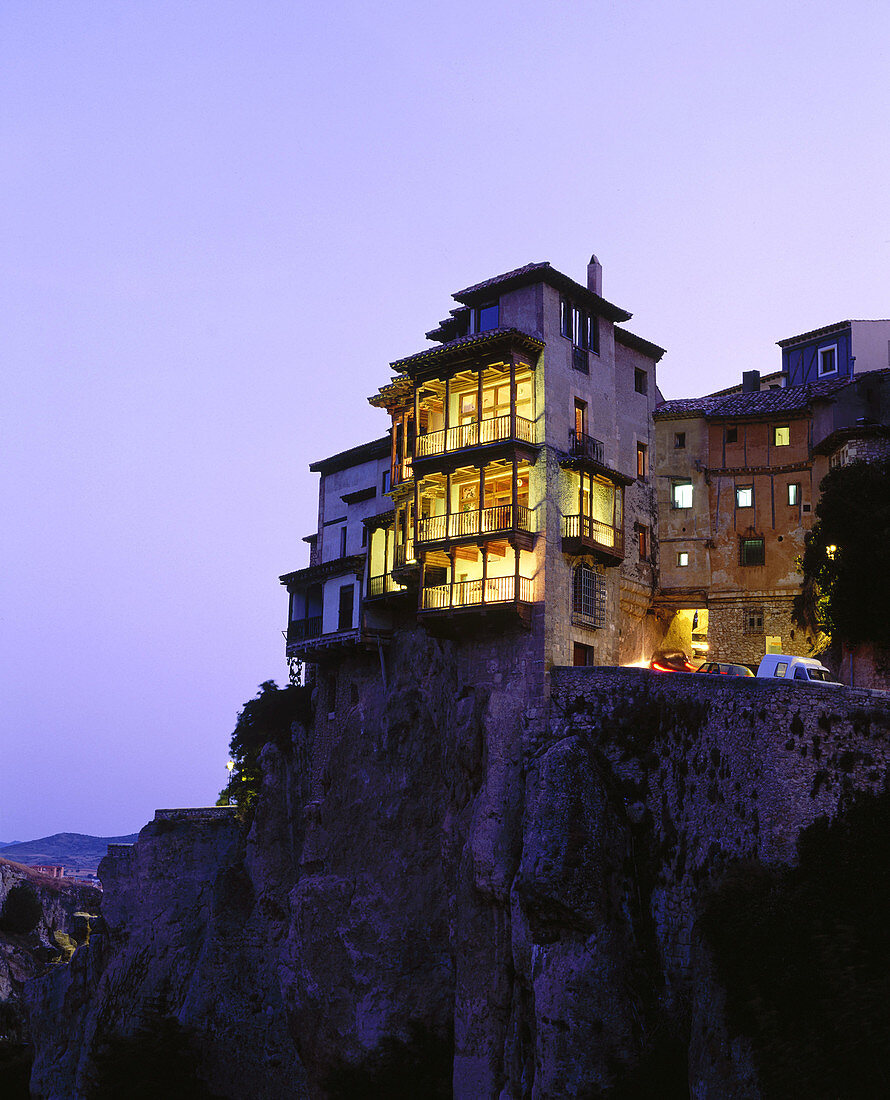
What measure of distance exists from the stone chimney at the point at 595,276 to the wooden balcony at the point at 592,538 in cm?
1358

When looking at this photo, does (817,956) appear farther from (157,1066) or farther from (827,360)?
(827,360)

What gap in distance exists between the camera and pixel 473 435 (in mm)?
55469

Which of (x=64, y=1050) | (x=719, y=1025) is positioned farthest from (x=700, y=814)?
(x=64, y=1050)

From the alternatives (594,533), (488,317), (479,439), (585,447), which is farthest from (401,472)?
(594,533)

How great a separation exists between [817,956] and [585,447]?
27079mm

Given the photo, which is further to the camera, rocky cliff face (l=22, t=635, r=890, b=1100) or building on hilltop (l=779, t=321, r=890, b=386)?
building on hilltop (l=779, t=321, r=890, b=386)

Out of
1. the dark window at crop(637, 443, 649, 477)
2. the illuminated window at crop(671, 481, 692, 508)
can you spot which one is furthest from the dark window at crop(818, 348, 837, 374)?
the dark window at crop(637, 443, 649, 477)

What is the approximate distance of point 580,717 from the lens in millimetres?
49125

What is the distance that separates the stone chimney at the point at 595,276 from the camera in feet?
205

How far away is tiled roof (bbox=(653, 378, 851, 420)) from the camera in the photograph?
6197 cm

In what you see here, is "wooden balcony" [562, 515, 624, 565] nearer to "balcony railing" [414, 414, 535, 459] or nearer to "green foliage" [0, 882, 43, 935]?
"balcony railing" [414, 414, 535, 459]

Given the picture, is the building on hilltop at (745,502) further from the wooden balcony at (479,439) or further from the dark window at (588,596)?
the wooden balcony at (479,439)

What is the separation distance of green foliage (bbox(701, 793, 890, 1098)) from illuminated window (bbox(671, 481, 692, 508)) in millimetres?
27239

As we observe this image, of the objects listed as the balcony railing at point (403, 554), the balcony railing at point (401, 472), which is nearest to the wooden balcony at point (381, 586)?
the balcony railing at point (403, 554)
